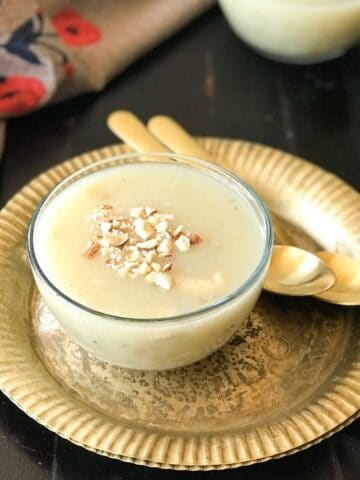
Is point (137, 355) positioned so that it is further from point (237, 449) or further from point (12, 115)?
point (12, 115)

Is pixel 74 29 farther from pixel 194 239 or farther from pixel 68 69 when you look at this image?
pixel 194 239

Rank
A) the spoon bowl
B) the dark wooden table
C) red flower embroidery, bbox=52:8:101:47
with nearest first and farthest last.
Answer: the spoon bowl → the dark wooden table → red flower embroidery, bbox=52:8:101:47

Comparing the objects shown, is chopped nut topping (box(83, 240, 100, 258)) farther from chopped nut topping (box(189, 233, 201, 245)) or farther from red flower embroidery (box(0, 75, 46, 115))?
red flower embroidery (box(0, 75, 46, 115))

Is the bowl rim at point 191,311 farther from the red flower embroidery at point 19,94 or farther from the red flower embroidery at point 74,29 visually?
the red flower embroidery at point 74,29

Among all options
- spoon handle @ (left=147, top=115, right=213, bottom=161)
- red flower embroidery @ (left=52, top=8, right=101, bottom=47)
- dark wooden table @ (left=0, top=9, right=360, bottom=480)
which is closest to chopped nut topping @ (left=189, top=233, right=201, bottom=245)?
spoon handle @ (left=147, top=115, right=213, bottom=161)

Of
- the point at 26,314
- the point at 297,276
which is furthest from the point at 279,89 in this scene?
the point at 26,314

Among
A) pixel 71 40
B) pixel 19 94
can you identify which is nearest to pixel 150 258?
pixel 19 94
